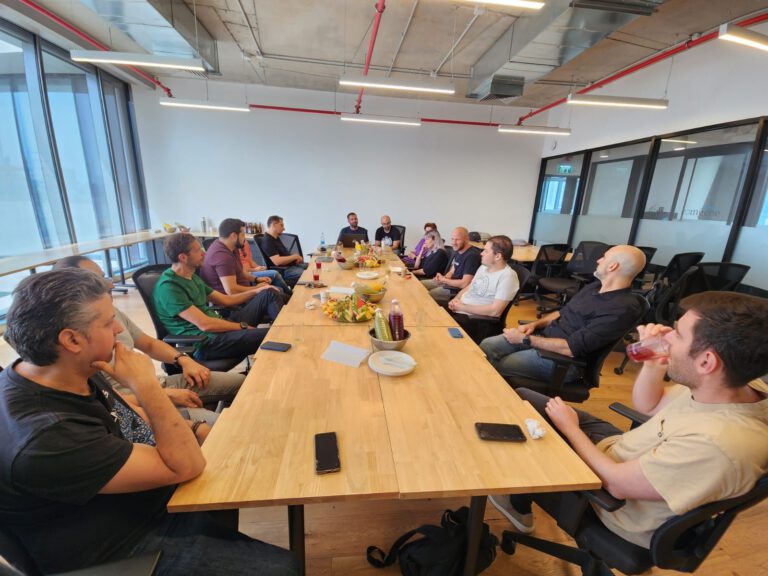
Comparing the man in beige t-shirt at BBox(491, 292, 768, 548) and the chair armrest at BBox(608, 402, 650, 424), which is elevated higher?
the man in beige t-shirt at BBox(491, 292, 768, 548)

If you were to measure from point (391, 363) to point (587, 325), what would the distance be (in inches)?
48.7

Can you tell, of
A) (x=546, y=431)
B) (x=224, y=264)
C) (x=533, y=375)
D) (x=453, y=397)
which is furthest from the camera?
(x=224, y=264)

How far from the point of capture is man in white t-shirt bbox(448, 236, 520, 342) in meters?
2.55

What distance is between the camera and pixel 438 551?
127 centimetres

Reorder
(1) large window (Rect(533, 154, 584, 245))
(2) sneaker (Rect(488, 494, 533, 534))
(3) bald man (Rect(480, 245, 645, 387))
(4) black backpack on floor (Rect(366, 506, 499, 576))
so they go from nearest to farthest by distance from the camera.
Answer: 1. (4) black backpack on floor (Rect(366, 506, 499, 576))
2. (2) sneaker (Rect(488, 494, 533, 534))
3. (3) bald man (Rect(480, 245, 645, 387))
4. (1) large window (Rect(533, 154, 584, 245))

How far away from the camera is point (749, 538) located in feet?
5.24

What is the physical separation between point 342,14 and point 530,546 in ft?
15.9

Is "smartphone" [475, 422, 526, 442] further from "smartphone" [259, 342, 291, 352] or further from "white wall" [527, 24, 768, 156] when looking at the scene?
"white wall" [527, 24, 768, 156]

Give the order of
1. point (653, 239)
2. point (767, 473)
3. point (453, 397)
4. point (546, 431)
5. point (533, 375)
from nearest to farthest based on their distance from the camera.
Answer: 1. point (767, 473)
2. point (546, 431)
3. point (453, 397)
4. point (533, 375)
5. point (653, 239)

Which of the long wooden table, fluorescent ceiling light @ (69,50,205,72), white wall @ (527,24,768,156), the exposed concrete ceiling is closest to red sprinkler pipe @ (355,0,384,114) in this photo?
the exposed concrete ceiling

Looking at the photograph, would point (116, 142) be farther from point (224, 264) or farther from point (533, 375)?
point (533, 375)

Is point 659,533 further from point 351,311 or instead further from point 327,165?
point 327,165

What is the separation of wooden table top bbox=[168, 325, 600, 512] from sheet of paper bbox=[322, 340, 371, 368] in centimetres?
5

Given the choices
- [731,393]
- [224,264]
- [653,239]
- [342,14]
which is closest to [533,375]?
[731,393]
